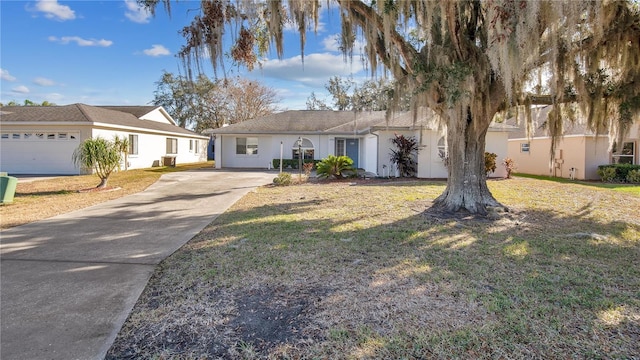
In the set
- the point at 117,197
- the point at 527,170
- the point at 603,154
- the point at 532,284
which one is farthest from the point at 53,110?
the point at 603,154

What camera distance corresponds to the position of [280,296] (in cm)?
338

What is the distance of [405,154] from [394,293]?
40.7 feet

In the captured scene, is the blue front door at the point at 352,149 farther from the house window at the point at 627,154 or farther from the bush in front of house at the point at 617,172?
the house window at the point at 627,154

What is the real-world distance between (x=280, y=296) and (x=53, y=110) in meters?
20.5

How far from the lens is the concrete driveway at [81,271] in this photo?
8.75ft

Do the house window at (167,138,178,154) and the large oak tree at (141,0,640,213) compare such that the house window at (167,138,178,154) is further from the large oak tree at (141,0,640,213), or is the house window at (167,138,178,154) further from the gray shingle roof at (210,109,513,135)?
the large oak tree at (141,0,640,213)

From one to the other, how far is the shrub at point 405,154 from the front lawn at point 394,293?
8.64 m

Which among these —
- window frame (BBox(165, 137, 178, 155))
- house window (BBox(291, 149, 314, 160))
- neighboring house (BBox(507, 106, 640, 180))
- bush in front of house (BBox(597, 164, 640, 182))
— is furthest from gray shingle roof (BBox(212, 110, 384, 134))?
bush in front of house (BBox(597, 164, 640, 182))

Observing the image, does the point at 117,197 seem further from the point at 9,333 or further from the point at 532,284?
the point at 532,284

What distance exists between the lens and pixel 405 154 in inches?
600

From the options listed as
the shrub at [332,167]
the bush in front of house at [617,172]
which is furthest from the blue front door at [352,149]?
the bush in front of house at [617,172]

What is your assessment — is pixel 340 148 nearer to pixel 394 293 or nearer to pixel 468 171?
pixel 468 171

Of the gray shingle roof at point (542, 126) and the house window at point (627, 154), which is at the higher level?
the gray shingle roof at point (542, 126)

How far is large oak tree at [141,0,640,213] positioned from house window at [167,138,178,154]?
61.9ft
